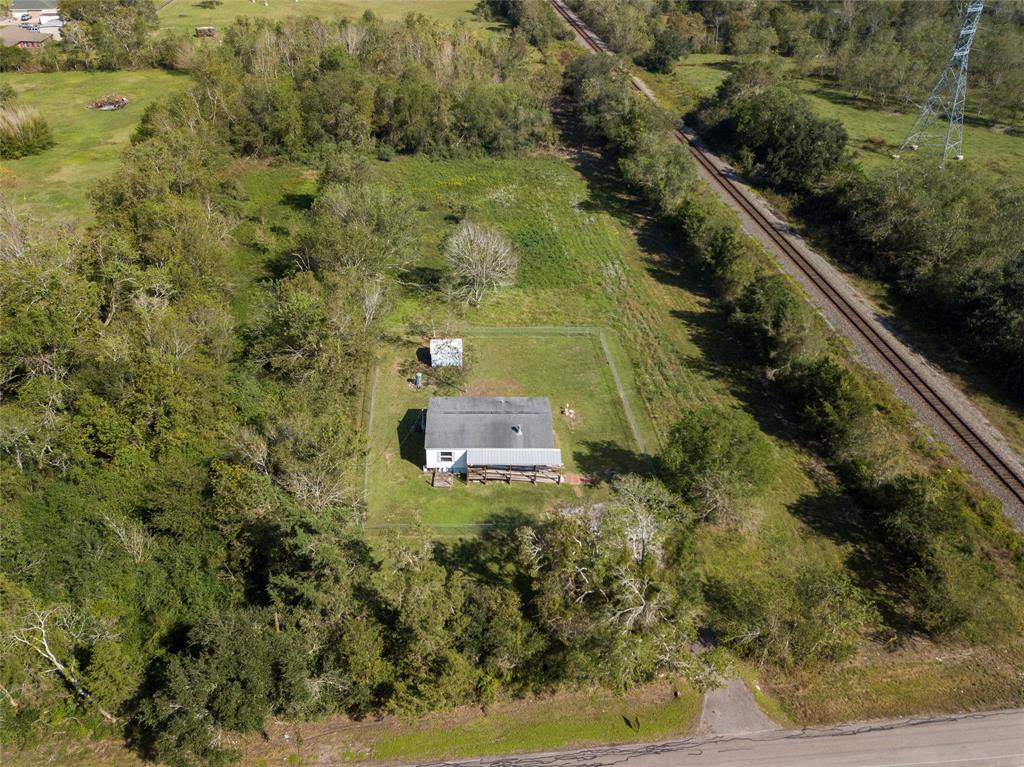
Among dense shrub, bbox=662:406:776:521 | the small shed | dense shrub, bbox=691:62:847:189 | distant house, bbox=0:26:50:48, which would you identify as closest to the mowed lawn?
distant house, bbox=0:26:50:48

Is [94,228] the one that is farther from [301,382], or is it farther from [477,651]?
[477,651]

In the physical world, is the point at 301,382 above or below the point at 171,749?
above

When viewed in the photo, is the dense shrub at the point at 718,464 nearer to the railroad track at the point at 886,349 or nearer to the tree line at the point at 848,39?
the railroad track at the point at 886,349

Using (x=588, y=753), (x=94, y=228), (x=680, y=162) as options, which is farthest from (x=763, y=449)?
(x=94, y=228)

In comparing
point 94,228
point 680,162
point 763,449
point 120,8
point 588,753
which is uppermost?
point 120,8

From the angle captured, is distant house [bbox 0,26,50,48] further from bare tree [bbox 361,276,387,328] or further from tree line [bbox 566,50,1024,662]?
tree line [bbox 566,50,1024,662]

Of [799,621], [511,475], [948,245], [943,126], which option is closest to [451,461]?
[511,475]

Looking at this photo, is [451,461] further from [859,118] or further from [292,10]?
[292,10]

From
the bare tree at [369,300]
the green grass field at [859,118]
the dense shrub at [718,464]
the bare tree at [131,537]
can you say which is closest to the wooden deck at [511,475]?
the dense shrub at [718,464]
